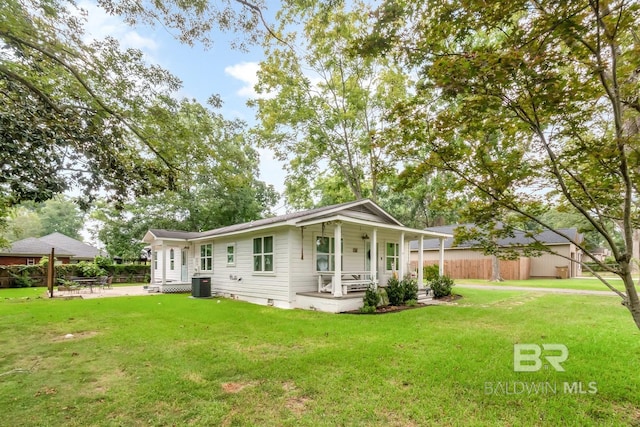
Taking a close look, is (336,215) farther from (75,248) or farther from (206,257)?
(75,248)

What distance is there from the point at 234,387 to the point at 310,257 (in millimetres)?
7605

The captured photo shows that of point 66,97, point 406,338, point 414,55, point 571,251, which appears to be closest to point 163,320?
point 66,97

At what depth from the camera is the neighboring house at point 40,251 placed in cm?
2266

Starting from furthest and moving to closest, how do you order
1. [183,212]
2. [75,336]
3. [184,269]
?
1. [183,212]
2. [184,269]
3. [75,336]

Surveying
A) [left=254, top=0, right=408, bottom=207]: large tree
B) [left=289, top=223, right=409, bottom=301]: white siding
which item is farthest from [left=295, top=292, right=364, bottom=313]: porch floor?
[left=254, top=0, right=408, bottom=207]: large tree

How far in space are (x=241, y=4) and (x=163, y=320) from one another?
24.8ft

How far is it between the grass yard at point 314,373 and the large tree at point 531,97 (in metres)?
1.69

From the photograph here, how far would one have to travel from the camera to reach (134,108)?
269 inches

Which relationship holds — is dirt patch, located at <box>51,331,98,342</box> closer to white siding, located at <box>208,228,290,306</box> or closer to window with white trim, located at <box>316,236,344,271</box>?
white siding, located at <box>208,228,290,306</box>

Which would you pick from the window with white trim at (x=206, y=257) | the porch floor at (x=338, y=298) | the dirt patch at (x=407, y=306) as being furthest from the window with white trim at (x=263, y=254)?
the window with white trim at (x=206, y=257)

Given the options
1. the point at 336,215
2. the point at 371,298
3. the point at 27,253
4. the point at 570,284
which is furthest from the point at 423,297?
the point at 27,253

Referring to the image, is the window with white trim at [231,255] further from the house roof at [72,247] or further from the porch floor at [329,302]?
the house roof at [72,247]

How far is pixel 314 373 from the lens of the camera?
4.34m

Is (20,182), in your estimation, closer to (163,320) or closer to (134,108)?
(134,108)
